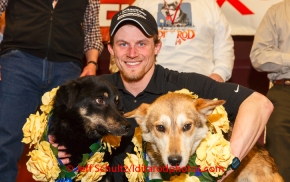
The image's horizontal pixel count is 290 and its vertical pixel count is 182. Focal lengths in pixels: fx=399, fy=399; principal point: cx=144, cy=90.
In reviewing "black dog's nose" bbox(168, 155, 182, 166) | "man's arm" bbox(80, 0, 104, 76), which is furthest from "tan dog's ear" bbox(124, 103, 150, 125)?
"man's arm" bbox(80, 0, 104, 76)

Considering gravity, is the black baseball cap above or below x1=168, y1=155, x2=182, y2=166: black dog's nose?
above

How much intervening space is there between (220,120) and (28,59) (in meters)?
1.59

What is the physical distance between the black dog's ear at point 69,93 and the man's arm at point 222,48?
1.32 meters

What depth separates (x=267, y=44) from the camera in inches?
142

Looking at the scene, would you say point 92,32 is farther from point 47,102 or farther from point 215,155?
point 215,155

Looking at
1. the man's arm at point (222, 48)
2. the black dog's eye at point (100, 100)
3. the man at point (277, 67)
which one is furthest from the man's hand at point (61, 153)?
the man at point (277, 67)

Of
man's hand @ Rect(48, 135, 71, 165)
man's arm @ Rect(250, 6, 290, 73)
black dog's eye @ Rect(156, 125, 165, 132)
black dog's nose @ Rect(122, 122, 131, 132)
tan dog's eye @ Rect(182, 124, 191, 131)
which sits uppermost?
man's arm @ Rect(250, 6, 290, 73)

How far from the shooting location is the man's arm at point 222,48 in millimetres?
3410

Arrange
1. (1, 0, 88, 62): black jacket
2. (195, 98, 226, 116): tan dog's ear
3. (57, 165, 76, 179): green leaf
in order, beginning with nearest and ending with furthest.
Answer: (195, 98, 226, 116): tan dog's ear < (57, 165, 76, 179): green leaf < (1, 0, 88, 62): black jacket

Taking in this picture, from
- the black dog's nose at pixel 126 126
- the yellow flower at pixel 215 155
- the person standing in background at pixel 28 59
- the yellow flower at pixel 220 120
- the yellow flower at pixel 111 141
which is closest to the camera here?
the yellow flower at pixel 215 155

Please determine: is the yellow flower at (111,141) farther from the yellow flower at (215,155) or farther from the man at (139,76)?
the yellow flower at (215,155)

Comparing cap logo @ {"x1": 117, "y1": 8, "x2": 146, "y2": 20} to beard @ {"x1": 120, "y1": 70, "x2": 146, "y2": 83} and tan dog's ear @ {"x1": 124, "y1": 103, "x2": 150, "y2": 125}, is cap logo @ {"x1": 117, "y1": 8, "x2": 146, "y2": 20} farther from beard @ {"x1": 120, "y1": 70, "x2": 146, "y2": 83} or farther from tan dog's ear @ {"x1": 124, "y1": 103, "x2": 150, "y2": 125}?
tan dog's ear @ {"x1": 124, "y1": 103, "x2": 150, "y2": 125}

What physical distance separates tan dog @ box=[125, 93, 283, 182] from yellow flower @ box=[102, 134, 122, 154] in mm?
255

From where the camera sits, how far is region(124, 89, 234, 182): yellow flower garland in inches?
80.2
